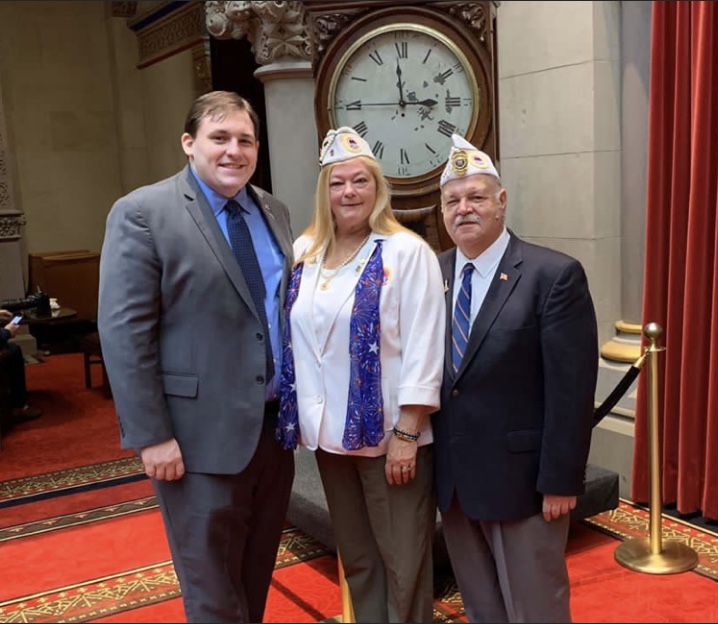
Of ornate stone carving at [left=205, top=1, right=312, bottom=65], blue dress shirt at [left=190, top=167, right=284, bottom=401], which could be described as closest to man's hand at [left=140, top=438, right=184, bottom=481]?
blue dress shirt at [left=190, top=167, right=284, bottom=401]

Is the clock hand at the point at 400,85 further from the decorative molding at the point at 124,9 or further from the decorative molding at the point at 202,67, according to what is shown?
the decorative molding at the point at 124,9

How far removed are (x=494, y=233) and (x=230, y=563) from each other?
924mm

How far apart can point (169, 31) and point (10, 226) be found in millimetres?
2202

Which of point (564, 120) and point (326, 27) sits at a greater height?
point (326, 27)

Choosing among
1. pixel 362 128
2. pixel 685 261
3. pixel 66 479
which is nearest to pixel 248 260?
pixel 362 128

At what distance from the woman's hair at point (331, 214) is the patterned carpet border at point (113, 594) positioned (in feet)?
2.54

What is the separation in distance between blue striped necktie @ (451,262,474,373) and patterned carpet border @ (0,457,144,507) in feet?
9.59

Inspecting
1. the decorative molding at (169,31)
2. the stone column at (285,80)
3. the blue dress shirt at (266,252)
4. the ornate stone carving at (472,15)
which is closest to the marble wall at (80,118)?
the decorative molding at (169,31)

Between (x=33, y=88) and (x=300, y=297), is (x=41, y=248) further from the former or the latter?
(x=300, y=297)

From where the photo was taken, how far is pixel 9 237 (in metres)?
6.27

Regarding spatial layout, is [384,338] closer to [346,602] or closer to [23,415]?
[346,602]

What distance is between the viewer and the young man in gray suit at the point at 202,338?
1753 mm

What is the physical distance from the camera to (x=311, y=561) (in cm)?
273

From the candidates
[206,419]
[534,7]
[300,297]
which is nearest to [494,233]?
A: [300,297]
